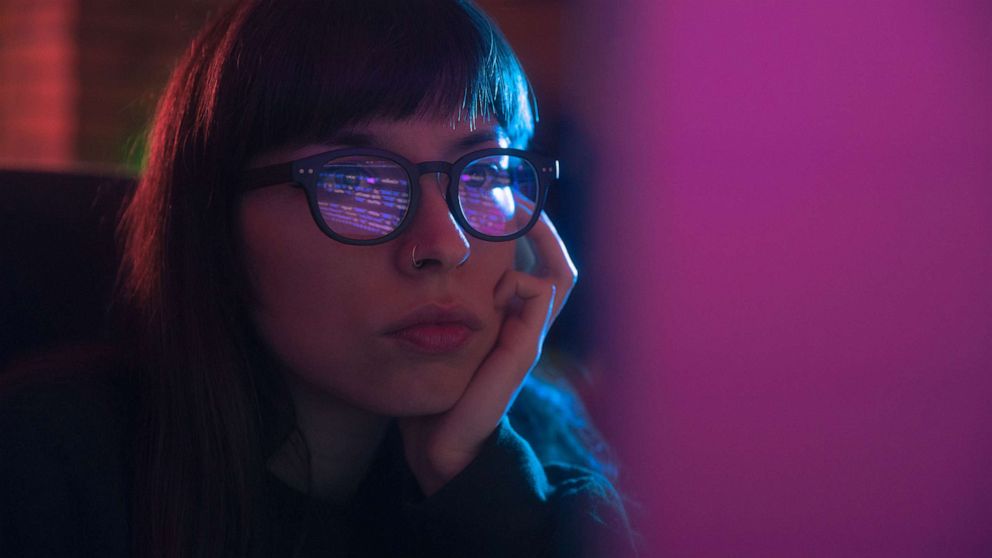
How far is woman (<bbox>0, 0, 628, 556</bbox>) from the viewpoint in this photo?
36.6 inches

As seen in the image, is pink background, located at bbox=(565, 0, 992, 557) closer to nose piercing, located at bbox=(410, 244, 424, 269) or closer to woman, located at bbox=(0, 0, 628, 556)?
woman, located at bbox=(0, 0, 628, 556)

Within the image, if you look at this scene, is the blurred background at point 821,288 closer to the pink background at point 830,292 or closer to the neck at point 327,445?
the pink background at point 830,292

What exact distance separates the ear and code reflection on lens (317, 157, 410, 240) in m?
0.40

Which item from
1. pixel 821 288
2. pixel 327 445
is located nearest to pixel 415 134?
pixel 327 445

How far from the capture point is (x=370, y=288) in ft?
3.16

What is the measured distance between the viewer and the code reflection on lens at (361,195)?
94 cm

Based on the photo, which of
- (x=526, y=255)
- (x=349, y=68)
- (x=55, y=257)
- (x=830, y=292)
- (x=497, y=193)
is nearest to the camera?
(x=349, y=68)

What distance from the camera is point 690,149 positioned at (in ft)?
5.73

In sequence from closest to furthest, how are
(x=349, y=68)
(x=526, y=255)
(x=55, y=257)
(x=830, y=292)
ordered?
(x=349, y=68)
(x=55, y=257)
(x=526, y=255)
(x=830, y=292)

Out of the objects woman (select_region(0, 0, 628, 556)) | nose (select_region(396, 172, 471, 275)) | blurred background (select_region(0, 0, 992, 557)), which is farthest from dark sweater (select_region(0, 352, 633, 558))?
blurred background (select_region(0, 0, 992, 557))

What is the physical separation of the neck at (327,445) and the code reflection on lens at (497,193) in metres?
0.33

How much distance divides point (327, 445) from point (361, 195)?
39 centimetres

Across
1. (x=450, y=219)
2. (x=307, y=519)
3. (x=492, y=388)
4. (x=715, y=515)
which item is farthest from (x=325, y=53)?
(x=715, y=515)

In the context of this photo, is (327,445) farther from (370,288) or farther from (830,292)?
(830,292)
